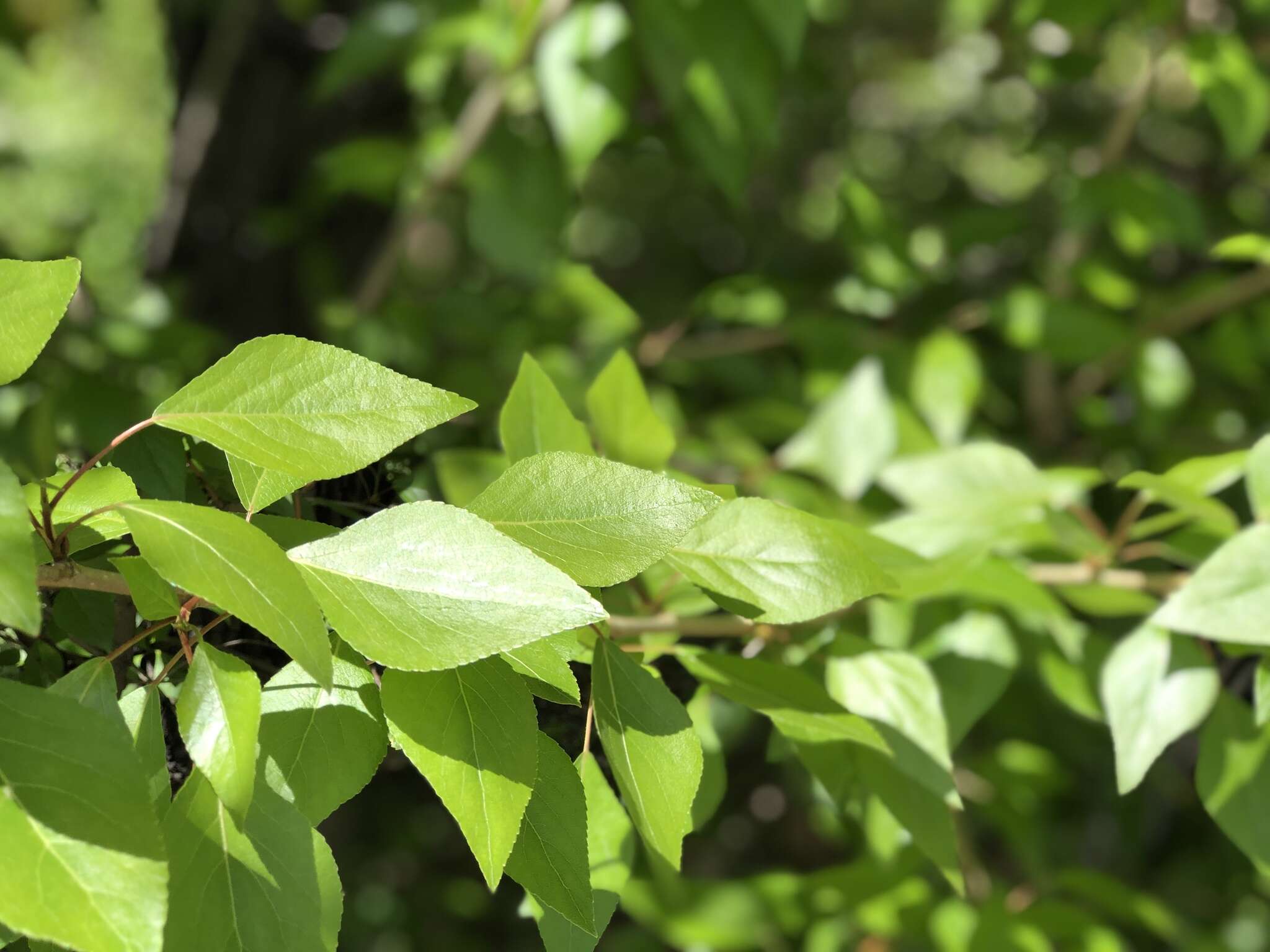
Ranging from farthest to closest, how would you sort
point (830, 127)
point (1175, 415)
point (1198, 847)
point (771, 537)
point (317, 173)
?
point (830, 127)
point (1198, 847)
point (317, 173)
point (1175, 415)
point (771, 537)

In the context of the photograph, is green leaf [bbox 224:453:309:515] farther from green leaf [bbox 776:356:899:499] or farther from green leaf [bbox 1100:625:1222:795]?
green leaf [bbox 776:356:899:499]

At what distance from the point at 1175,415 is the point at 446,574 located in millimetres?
1009

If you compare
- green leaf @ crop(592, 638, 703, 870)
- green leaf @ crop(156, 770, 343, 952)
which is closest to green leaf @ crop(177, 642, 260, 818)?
green leaf @ crop(156, 770, 343, 952)

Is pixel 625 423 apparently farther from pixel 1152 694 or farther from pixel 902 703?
pixel 1152 694

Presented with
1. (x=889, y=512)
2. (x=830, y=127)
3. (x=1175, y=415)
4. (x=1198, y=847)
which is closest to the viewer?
(x=889, y=512)

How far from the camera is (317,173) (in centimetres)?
138

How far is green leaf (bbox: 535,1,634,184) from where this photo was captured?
97 centimetres

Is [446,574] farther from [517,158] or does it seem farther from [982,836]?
[982,836]

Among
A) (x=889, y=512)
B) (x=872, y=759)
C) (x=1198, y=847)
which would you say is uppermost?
(x=872, y=759)

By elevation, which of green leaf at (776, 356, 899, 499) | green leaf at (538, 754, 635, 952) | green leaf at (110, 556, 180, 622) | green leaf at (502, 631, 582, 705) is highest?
green leaf at (110, 556, 180, 622)

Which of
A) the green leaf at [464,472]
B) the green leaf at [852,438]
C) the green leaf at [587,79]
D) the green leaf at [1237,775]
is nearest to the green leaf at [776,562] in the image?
the green leaf at [464,472]

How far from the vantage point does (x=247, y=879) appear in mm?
340

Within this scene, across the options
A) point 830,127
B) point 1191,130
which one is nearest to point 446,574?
point 1191,130

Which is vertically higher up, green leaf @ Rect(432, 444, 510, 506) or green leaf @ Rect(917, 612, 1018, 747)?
green leaf @ Rect(432, 444, 510, 506)
